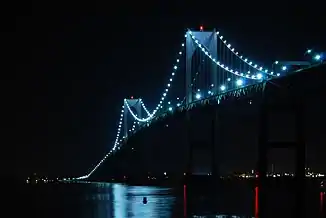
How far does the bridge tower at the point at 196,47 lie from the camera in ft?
183

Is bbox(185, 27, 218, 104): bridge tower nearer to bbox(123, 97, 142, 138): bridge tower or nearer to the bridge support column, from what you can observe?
the bridge support column

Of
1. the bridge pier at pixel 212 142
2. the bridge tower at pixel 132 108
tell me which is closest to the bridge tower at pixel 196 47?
the bridge pier at pixel 212 142

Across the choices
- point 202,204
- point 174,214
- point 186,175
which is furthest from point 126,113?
point 174,214

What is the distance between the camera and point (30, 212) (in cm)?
3919

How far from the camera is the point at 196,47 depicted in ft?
202

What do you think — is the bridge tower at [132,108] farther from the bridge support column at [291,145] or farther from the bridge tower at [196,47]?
the bridge support column at [291,145]

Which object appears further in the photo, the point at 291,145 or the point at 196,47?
the point at 196,47

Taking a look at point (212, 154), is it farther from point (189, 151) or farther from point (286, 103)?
point (286, 103)

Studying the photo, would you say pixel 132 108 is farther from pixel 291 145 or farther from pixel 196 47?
pixel 291 145

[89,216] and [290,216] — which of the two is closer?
[290,216]

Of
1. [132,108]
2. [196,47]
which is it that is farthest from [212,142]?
[132,108]

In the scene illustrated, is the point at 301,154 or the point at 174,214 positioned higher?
the point at 301,154

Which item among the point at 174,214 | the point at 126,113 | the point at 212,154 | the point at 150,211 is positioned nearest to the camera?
the point at 174,214

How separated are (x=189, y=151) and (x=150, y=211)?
794 inches
